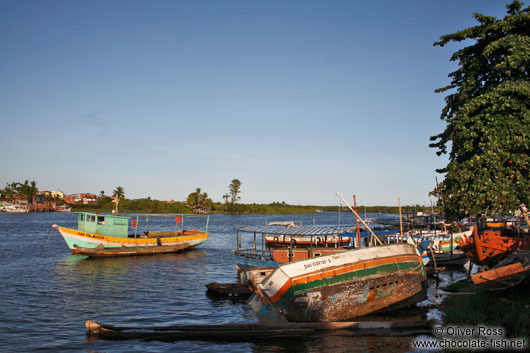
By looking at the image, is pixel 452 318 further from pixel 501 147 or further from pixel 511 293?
pixel 501 147

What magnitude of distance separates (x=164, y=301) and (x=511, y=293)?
16981 mm

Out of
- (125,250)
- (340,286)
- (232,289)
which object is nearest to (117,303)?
(232,289)

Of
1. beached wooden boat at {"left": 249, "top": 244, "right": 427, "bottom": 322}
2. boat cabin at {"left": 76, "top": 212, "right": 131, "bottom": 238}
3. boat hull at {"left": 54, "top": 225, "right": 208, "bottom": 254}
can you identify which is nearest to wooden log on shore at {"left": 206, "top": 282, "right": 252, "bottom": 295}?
beached wooden boat at {"left": 249, "top": 244, "right": 427, "bottom": 322}

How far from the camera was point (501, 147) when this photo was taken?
14.3 meters

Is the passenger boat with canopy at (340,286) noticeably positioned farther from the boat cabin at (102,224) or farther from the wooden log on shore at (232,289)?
the boat cabin at (102,224)

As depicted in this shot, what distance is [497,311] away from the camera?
12.8 metres

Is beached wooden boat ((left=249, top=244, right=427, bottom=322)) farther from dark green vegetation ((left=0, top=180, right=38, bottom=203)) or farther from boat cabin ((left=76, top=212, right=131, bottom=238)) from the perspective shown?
dark green vegetation ((left=0, top=180, right=38, bottom=203))

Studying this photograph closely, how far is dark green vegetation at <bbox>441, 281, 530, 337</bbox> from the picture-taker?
11391mm

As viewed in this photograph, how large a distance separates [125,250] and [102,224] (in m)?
3.81

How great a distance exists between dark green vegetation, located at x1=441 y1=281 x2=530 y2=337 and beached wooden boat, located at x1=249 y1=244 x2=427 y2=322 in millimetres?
2466

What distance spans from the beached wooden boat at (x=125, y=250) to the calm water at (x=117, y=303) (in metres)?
0.81

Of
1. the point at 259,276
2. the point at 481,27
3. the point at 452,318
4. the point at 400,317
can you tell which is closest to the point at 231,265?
the point at 259,276

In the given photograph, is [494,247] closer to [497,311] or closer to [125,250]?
[497,311]

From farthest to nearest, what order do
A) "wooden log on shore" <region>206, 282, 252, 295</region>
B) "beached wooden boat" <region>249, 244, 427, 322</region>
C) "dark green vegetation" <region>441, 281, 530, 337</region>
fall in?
"wooden log on shore" <region>206, 282, 252, 295</region> < "beached wooden boat" <region>249, 244, 427, 322</region> < "dark green vegetation" <region>441, 281, 530, 337</region>
